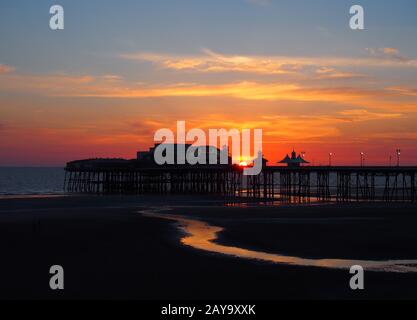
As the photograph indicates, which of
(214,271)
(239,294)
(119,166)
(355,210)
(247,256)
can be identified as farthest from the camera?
(119,166)

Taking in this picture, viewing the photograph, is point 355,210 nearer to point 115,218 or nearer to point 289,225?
point 289,225

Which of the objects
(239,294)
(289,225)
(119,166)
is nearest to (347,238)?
(289,225)

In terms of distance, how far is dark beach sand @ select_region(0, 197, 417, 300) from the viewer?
17805 millimetres

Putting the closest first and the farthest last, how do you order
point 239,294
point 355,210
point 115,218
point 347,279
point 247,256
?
point 239,294
point 347,279
point 247,256
point 115,218
point 355,210

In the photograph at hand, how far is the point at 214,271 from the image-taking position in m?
20.6

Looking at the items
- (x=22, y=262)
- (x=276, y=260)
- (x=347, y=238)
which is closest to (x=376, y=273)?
(x=276, y=260)

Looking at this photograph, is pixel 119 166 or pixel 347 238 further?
pixel 119 166

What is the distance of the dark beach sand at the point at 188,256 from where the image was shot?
17.8 meters

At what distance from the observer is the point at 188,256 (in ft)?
77.6

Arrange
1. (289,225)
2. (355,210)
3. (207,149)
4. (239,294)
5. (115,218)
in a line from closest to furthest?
(239,294)
(289,225)
(115,218)
(355,210)
(207,149)

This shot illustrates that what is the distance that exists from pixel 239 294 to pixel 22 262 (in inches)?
333
